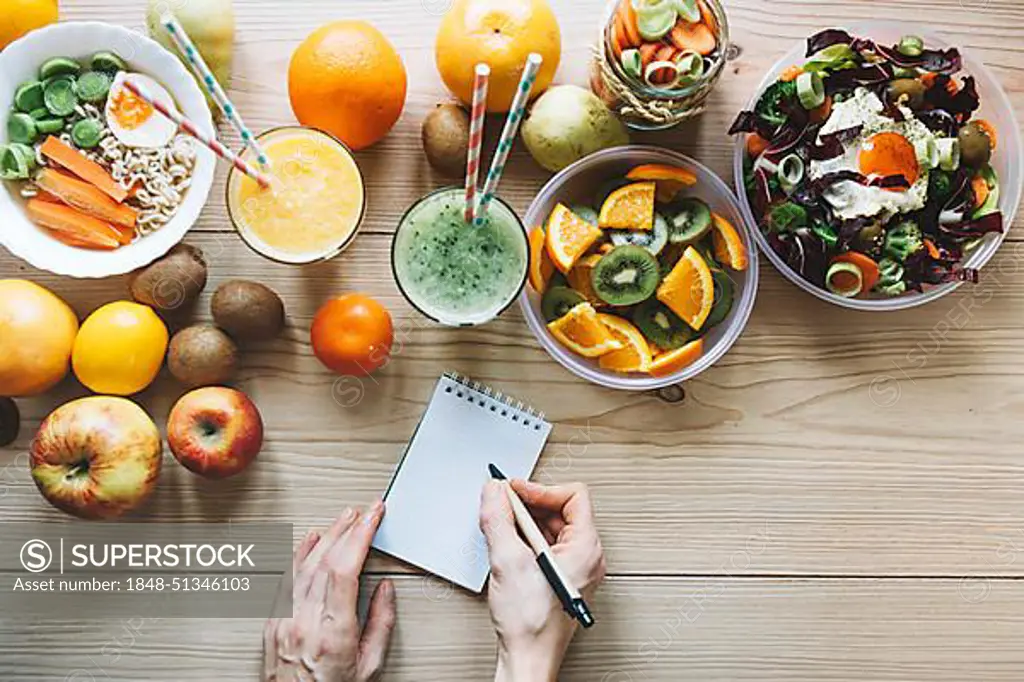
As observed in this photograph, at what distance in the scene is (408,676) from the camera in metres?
1.10

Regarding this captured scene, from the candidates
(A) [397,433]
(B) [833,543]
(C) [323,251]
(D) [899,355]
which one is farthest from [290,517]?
(D) [899,355]

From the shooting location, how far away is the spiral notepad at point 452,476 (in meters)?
1.10

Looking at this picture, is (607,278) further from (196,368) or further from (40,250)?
(40,250)

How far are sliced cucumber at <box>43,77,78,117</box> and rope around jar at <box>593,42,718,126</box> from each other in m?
0.56

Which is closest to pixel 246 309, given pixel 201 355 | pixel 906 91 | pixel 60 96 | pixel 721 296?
pixel 201 355

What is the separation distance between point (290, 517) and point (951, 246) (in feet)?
2.59

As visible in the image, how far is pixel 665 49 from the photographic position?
0.99 meters

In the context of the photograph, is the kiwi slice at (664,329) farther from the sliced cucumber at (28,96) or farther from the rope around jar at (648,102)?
the sliced cucumber at (28,96)

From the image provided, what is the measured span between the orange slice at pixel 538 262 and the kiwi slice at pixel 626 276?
56mm

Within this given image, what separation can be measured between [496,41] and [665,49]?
17 cm

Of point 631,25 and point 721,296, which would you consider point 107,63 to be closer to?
point 631,25

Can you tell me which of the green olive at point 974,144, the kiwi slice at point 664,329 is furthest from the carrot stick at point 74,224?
the green olive at point 974,144

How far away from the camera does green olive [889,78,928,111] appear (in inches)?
40.4

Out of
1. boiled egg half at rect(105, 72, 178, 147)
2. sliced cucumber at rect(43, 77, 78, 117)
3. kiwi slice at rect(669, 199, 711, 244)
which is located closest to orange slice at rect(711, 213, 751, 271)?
kiwi slice at rect(669, 199, 711, 244)
